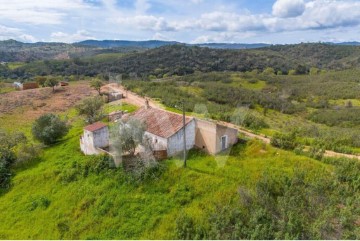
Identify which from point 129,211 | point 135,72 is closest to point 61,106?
point 129,211

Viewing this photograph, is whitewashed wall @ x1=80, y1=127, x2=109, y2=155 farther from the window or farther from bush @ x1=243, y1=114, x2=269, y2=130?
bush @ x1=243, y1=114, x2=269, y2=130

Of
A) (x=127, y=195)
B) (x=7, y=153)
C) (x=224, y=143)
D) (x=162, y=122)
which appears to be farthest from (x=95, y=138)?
(x=224, y=143)

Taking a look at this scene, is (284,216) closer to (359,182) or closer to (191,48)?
(359,182)

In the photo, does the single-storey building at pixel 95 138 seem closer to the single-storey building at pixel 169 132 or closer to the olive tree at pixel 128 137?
the olive tree at pixel 128 137

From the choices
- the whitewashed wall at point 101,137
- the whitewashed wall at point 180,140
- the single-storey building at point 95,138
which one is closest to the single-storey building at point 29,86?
the single-storey building at point 95,138

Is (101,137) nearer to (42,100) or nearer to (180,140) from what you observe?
(180,140)
